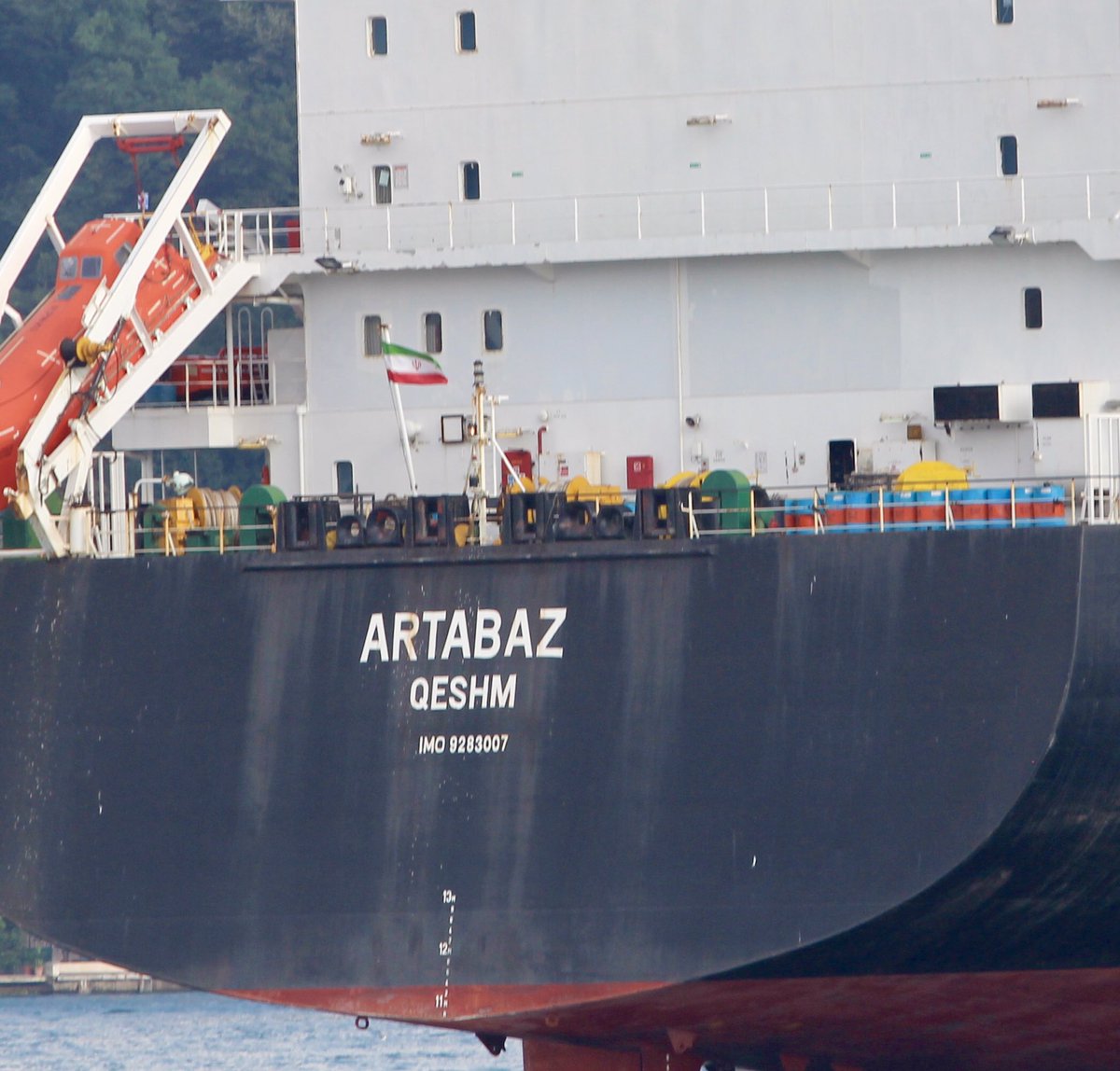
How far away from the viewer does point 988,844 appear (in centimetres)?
2000

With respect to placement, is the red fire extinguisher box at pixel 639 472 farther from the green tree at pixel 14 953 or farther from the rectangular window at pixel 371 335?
the green tree at pixel 14 953

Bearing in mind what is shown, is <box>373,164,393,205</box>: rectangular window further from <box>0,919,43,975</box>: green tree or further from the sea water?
<box>0,919,43,975</box>: green tree

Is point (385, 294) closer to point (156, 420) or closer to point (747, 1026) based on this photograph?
point (156, 420)

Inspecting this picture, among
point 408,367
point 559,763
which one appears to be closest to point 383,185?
point 408,367

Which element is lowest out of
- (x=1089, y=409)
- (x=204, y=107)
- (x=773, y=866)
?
(x=773, y=866)

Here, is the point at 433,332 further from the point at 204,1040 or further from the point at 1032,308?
the point at 204,1040

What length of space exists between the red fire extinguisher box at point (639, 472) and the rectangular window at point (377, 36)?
5.20 metres

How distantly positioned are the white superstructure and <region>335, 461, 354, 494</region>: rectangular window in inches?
1.6

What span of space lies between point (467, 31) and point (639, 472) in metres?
5.12

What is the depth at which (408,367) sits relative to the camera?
23375mm

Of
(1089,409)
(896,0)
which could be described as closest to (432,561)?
(1089,409)

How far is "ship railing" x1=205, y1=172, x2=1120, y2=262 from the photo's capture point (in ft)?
82.1

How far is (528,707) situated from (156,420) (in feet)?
23.0

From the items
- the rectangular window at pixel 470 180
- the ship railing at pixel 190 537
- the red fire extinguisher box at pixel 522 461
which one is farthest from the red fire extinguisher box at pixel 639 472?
Result: the ship railing at pixel 190 537
